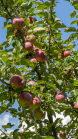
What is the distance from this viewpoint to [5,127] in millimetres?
1856

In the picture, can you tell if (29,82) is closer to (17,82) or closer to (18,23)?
(17,82)

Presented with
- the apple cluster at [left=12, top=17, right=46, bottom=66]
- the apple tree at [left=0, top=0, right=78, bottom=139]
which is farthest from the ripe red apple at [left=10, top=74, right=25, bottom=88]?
the apple cluster at [left=12, top=17, right=46, bottom=66]

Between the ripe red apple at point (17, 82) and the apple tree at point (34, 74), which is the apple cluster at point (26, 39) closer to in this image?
the apple tree at point (34, 74)

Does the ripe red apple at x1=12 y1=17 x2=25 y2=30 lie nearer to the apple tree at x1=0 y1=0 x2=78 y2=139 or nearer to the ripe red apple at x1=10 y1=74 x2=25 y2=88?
the apple tree at x1=0 y1=0 x2=78 y2=139

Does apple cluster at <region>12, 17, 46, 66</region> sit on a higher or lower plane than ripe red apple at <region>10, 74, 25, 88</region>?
higher

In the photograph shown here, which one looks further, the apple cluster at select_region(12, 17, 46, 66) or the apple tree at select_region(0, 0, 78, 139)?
the apple cluster at select_region(12, 17, 46, 66)

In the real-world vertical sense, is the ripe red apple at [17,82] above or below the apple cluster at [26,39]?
below

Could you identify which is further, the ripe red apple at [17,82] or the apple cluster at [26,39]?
the apple cluster at [26,39]

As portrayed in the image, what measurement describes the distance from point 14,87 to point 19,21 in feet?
3.39

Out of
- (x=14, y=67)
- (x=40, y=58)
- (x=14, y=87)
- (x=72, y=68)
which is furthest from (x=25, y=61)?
(x=72, y=68)

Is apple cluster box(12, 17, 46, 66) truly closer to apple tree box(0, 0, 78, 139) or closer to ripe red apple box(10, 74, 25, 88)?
apple tree box(0, 0, 78, 139)

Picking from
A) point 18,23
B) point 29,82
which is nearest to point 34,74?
point 29,82

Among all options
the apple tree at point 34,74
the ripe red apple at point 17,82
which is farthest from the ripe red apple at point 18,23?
the ripe red apple at point 17,82

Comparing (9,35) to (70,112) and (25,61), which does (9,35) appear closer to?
(25,61)
